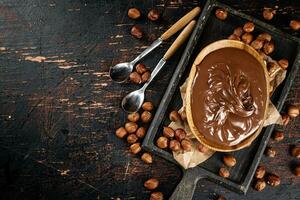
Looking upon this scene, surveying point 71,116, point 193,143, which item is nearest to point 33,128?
point 71,116

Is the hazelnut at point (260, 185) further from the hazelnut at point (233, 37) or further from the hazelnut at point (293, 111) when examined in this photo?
the hazelnut at point (233, 37)

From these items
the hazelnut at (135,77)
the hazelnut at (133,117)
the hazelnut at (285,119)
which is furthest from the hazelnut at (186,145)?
the hazelnut at (285,119)

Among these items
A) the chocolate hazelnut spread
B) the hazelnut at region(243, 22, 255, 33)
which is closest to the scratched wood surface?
the hazelnut at region(243, 22, 255, 33)

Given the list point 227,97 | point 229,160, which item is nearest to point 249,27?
point 227,97

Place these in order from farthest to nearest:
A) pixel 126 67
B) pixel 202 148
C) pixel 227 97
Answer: pixel 126 67, pixel 202 148, pixel 227 97

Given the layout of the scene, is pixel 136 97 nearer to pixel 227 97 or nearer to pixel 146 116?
pixel 146 116
